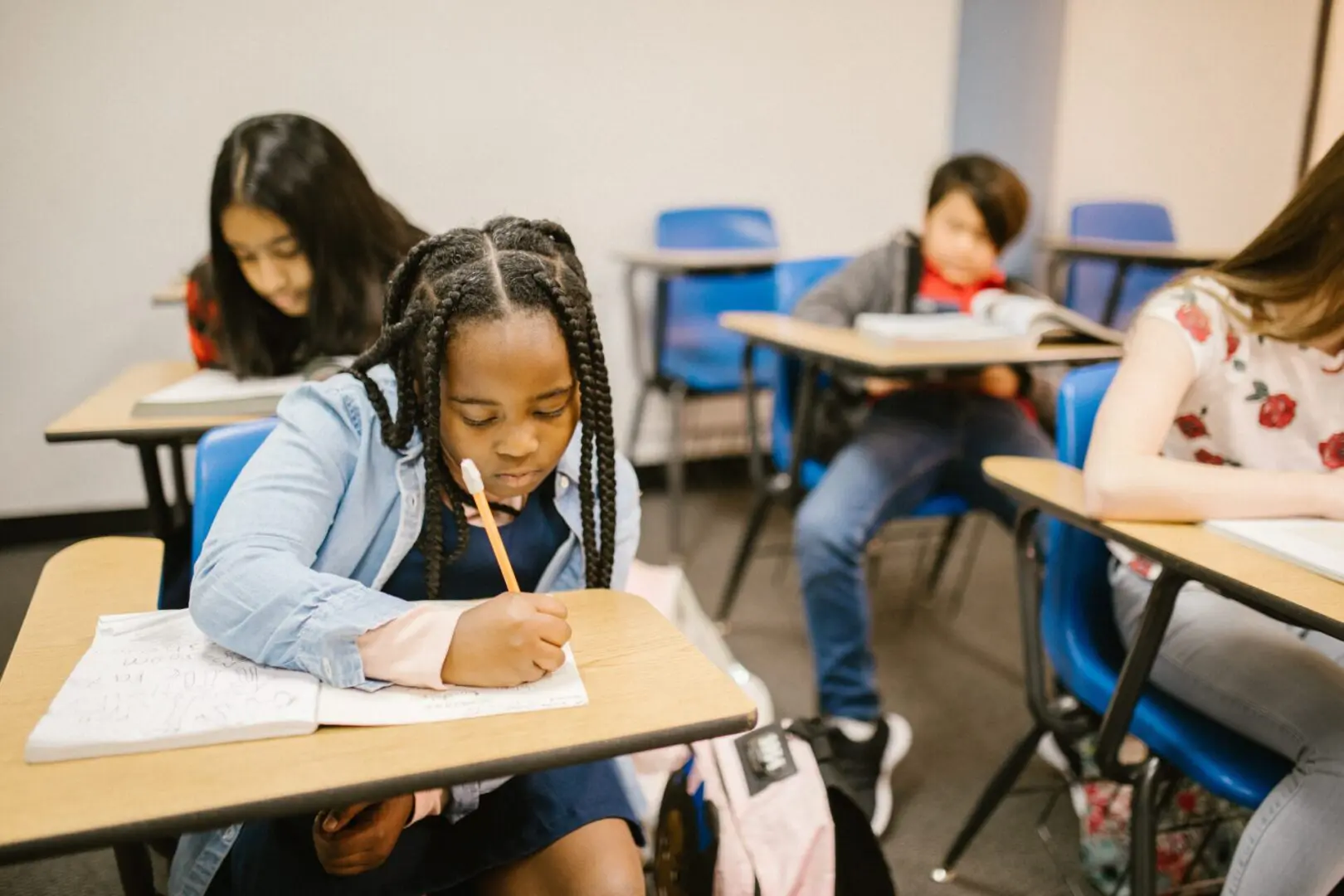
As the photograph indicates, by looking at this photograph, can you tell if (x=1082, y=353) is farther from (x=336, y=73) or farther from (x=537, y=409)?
(x=336, y=73)

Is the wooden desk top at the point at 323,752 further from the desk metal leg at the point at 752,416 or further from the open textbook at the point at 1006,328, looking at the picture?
the desk metal leg at the point at 752,416

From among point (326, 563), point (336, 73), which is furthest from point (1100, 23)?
point (326, 563)

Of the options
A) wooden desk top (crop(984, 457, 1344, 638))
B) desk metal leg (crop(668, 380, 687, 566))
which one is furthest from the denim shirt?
desk metal leg (crop(668, 380, 687, 566))

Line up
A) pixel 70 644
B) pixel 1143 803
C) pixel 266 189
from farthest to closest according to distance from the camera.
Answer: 1. pixel 266 189
2. pixel 1143 803
3. pixel 70 644

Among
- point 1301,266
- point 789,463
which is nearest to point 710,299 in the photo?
point 789,463

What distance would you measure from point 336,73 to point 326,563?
2425mm

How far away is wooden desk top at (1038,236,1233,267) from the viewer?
9.68ft

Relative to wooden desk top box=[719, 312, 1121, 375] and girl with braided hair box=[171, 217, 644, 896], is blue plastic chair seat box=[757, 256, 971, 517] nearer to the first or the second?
wooden desk top box=[719, 312, 1121, 375]

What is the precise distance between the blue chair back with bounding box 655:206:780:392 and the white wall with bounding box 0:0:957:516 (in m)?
0.19

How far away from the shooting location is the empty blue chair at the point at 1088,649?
112 centimetres

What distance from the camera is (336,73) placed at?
9.36 feet

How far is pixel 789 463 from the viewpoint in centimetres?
202

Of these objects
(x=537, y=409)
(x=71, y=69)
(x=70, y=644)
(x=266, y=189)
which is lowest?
(x=70, y=644)

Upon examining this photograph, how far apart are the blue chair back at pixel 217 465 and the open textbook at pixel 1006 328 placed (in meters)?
1.13
